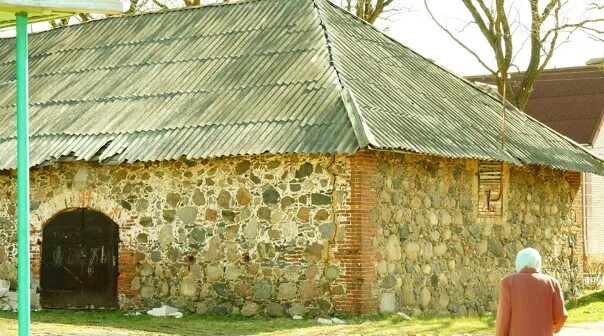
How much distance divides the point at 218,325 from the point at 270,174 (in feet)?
7.97

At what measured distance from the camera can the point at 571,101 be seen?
37.2 meters

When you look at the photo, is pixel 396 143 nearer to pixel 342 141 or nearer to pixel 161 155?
pixel 342 141

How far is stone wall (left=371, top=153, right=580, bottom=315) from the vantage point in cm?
1728

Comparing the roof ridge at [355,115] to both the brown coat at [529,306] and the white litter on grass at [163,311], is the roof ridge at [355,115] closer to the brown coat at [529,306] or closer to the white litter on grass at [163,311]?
the white litter on grass at [163,311]

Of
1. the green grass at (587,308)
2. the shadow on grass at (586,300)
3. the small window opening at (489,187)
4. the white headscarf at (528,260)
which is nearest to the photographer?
the white headscarf at (528,260)

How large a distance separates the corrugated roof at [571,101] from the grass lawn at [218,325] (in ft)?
63.4

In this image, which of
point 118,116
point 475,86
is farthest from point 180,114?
point 475,86

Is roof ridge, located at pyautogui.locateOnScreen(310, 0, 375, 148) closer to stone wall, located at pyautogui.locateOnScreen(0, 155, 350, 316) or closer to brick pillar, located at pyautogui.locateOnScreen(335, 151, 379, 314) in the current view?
brick pillar, located at pyautogui.locateOnScreen(335, 151, 379, 314)

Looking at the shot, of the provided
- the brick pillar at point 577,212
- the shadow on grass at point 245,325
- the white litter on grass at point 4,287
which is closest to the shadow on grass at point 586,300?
the brick pillar at point 577,212

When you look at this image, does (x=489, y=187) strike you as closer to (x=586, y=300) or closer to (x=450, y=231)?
(x=450, y=231)

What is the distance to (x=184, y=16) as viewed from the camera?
21.3m

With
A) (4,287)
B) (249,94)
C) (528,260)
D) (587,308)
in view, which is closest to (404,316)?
(249,94)

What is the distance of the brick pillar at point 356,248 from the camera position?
16500 millimetres

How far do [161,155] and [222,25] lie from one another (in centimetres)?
393
